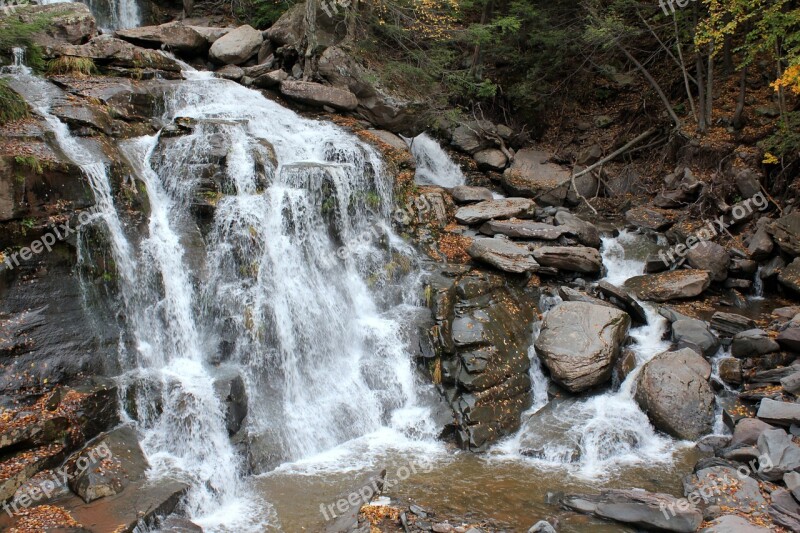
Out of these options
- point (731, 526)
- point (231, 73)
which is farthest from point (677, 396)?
point (231, 73)

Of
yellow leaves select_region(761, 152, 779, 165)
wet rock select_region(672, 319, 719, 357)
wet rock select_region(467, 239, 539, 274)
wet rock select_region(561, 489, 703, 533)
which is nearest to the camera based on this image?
wet rock select_region(561, 489, 703, 533)

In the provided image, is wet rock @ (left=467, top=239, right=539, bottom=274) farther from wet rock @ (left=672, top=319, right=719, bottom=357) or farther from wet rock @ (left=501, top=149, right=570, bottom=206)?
wet rock @ (left=501, top=149, right=570, bottom=206)

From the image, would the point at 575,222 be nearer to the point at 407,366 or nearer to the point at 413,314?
the point at 413,314

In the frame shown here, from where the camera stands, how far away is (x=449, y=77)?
50.4 ft

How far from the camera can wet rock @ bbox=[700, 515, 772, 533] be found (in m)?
5.48

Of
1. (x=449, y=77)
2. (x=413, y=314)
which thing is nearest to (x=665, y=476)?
(x=413, y=314)

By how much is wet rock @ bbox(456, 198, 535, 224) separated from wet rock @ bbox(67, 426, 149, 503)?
8855mm

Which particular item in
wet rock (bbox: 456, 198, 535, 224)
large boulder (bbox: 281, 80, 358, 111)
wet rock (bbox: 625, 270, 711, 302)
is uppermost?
large boulder (bbox: 281, 80, 358, 111)

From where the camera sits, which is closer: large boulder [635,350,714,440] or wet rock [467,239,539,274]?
large boulder [635,350,714,440]

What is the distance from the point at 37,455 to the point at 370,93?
11996 millimetres

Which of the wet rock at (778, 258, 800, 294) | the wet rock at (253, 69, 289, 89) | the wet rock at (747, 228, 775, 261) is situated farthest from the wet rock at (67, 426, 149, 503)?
the wet rock at (747, 228, 775, 261)

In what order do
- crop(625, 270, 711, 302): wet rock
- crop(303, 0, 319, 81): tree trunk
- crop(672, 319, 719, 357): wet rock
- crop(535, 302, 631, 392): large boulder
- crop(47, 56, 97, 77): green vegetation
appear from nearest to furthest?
crop(535, 302, 631, 392): large boulder
crop(672, 319, 719, 357): wet rock
crop(625, 270, 711, 302): wet rock
crop(47, 56, 97, 77): green vegetation
crop(303, 0, 319, 81): tree trunk

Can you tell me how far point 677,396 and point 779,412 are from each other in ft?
4.41

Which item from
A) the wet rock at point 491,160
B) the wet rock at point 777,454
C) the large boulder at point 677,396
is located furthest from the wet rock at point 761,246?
the wet rock at point 491,160
